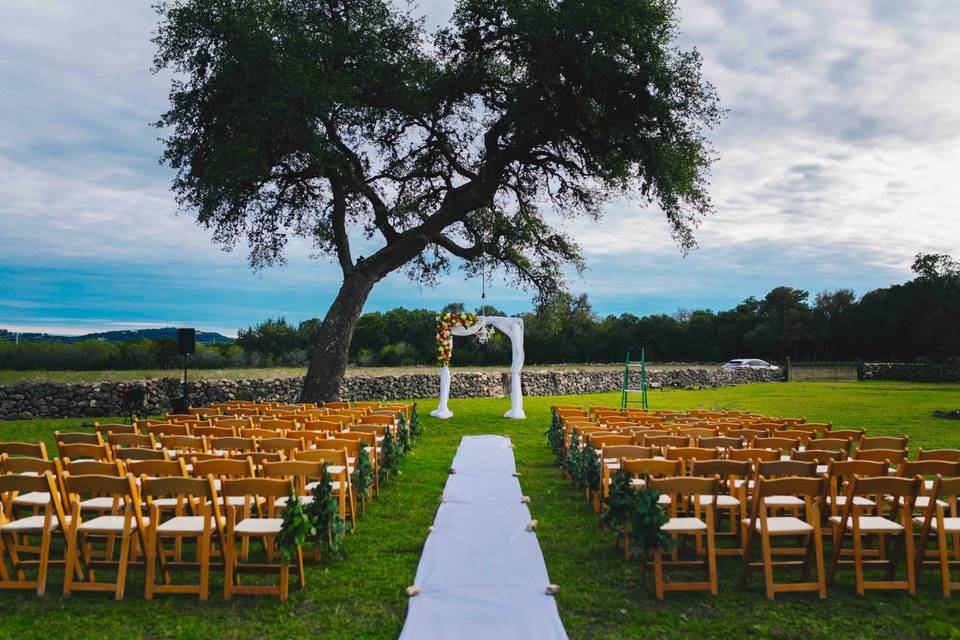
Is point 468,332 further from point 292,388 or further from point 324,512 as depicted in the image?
point 324,512

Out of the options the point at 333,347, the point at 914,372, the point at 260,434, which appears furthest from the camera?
the point at 914,372

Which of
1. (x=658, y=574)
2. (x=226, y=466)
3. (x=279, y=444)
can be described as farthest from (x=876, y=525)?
(x=279, y=444)

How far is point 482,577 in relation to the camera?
5.41 metres

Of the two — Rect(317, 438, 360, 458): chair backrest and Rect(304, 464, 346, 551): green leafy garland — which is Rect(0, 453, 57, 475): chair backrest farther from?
Rect(317, 438, 360, 458): chair backrest

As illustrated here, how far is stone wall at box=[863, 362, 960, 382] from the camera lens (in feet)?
141

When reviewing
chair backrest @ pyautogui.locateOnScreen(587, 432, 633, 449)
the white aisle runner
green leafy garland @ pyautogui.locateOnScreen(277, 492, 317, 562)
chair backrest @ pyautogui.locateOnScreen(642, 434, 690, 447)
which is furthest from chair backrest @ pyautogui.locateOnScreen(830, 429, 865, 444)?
green leafy garland @ pyautogui.locateOnScreen(277, 492, 317, 562)

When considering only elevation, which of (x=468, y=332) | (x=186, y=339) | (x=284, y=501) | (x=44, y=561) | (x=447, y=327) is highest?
(x=447, y=327)

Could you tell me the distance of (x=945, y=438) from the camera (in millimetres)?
15273

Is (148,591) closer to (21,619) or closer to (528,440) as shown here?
(21,619)

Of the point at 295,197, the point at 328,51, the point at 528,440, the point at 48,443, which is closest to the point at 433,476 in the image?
the point at 528,440

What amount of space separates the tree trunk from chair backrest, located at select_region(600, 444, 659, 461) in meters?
13.9

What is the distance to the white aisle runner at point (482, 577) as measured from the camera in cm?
446

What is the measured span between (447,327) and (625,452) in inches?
535

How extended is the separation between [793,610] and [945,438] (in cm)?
1313
